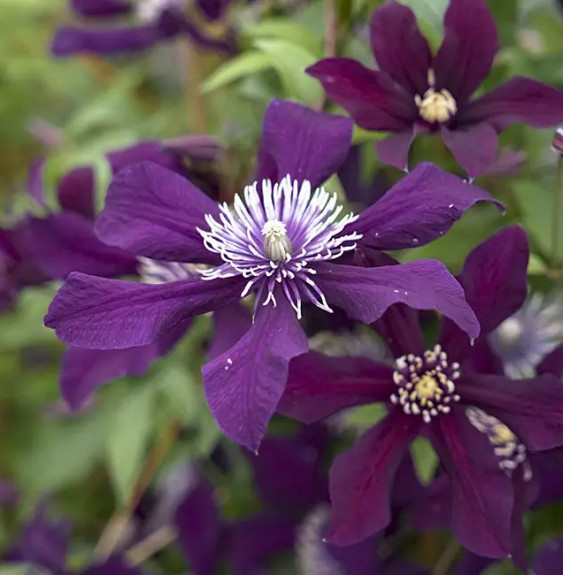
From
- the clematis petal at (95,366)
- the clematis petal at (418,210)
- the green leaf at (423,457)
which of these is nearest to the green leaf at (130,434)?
the clematis petal at (95,366)

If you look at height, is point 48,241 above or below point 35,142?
above

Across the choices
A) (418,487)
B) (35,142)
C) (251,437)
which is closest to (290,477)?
(418,487)

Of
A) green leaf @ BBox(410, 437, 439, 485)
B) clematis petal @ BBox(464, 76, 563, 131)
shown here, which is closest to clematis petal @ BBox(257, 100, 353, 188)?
clematis petal @ BBox(464, 76, 563, 131)

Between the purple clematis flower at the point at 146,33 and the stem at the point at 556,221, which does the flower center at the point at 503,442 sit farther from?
the purple clematis flower at the point at 146,33

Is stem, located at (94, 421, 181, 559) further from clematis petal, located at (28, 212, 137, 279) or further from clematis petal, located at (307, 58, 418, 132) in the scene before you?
clematis petal, located at (307, 58, 418, 132)

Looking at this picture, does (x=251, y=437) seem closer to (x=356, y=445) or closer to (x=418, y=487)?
(x=356, y=445)

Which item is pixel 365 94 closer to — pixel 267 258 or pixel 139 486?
pixel 267 258
